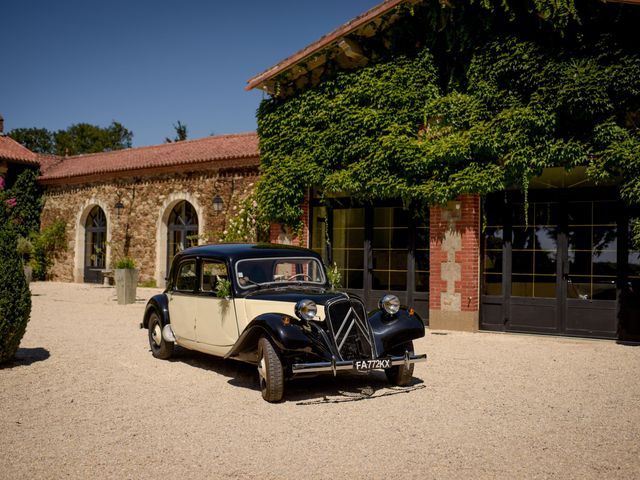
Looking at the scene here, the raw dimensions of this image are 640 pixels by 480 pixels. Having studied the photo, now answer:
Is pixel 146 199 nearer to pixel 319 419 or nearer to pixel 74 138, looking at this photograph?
pixel 319 419

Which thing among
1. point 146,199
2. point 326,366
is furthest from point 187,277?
point 146,199

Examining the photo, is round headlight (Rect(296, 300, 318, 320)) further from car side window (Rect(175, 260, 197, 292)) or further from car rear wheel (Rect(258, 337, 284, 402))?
car side window (Rect(175, 260, 197, 292))

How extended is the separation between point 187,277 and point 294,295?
1893mm

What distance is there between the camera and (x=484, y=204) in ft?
32.2

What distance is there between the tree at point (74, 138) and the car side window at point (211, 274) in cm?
4256

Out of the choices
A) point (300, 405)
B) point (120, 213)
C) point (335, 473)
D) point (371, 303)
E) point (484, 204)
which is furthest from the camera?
point (120, 213)

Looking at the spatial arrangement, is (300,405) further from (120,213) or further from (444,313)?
(120,213)

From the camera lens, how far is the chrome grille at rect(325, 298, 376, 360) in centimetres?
531

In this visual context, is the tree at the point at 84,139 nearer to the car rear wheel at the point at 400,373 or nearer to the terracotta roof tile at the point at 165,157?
the terracotta roof tile at the point at 165,157

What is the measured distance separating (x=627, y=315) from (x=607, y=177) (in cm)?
216

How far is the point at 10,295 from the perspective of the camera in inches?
244

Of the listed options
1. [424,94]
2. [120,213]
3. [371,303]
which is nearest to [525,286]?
[371,303]

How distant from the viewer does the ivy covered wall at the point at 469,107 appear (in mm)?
8430

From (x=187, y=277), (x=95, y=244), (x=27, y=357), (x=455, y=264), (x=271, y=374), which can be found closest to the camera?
(x=271, y=374)
